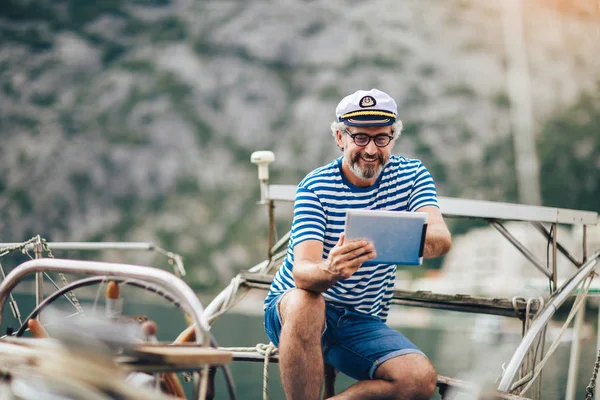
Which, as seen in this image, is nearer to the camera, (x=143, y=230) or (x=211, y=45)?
(x=143, y=230)

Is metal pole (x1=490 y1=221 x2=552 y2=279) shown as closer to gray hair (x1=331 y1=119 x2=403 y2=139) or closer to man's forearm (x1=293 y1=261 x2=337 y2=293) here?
gray hair (x1=331 y1=119 x2=403 y2=139)

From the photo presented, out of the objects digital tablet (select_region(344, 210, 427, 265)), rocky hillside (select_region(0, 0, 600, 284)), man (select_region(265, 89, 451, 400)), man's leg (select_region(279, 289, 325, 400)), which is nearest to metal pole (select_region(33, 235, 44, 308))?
man (select_region(265, 89, 451, 400))

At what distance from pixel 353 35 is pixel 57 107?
160 ft

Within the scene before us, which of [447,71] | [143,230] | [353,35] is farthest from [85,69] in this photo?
[447,71]

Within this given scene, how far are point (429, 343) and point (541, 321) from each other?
58.4 m

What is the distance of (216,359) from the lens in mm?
2018

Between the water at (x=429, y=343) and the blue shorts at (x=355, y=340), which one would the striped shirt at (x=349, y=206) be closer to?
the blue shorts at (x=355, y=340)

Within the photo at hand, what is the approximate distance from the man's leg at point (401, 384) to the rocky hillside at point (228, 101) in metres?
86.3

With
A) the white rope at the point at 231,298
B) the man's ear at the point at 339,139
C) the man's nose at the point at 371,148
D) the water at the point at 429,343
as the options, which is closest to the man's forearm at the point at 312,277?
the man's nose at the point at 371,148

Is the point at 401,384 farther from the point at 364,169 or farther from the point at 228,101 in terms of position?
the point at 228,101

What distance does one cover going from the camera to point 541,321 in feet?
12.2

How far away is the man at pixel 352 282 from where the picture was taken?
282 cm

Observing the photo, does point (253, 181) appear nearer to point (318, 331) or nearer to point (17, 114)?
point (17, 114)

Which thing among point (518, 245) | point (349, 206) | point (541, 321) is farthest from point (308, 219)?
point (518, 245)
